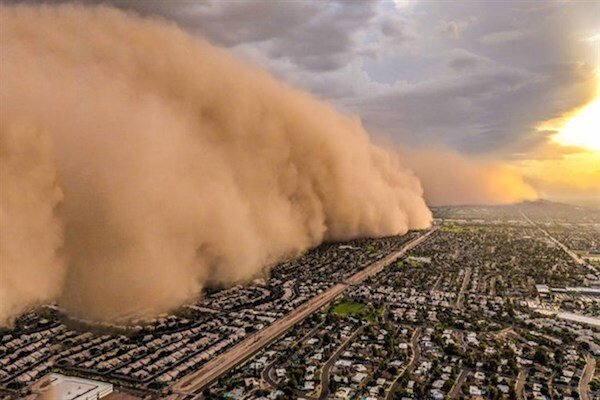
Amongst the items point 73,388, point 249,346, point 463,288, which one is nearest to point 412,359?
point 249,346

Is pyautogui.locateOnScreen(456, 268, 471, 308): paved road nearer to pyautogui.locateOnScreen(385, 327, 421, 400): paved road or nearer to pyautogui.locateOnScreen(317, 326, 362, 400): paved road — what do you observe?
pyautogui.locateOnScreen(385, 327, 421, 400): paved road

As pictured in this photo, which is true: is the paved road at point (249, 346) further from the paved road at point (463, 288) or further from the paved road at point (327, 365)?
the paved road at point (463, 288)

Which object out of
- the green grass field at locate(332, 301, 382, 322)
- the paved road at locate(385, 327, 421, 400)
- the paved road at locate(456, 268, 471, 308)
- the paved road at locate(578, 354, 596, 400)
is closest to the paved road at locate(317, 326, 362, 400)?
the green grass field at locate(332, 301, 382, 322)

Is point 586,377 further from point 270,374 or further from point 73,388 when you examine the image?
point 73,388

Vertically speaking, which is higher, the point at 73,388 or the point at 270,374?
the point at 73,388

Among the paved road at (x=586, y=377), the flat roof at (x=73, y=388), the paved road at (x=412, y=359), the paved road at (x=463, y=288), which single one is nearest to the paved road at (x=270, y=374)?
the paved road at (x=412, y=359)
